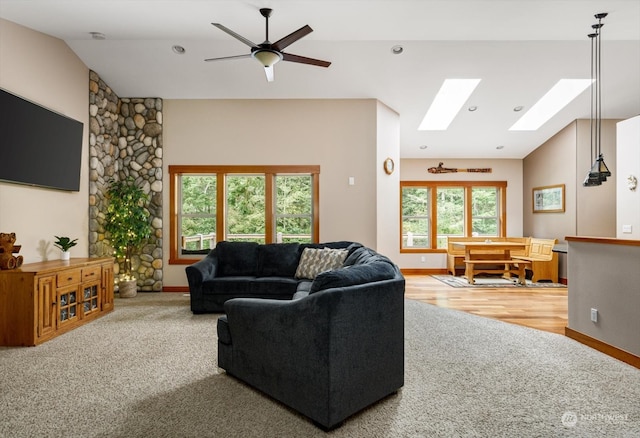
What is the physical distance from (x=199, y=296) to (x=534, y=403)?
3741 mm

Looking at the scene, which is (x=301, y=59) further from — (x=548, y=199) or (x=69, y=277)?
(x=548, y=199)

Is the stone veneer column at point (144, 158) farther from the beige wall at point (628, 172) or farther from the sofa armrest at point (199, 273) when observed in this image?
the beige wall at point (628, 172)

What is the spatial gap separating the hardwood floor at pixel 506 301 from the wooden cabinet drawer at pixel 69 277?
463 cm

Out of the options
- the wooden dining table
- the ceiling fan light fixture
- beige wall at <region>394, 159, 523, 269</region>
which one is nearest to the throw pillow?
the ceiling fan light fixture

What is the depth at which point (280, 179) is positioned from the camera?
604cm

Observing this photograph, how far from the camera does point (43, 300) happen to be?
3.49 m

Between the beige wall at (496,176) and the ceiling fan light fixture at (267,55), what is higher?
the ceiling fan light fixture at (267,55)

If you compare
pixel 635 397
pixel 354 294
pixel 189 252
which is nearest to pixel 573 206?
pixel 635 397

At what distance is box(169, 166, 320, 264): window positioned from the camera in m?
6.00

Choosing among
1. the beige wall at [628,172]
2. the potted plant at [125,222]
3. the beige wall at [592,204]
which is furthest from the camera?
the beige wall at [592,204]

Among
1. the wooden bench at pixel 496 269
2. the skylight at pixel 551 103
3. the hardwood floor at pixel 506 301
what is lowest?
the hardwood floor at pixel 506 301

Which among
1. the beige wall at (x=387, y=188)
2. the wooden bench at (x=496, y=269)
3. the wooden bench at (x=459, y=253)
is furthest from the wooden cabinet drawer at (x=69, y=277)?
the wooden bench at (x=459, y=253)

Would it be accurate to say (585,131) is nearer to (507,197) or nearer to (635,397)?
(507,197)

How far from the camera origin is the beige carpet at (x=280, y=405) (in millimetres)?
2002
